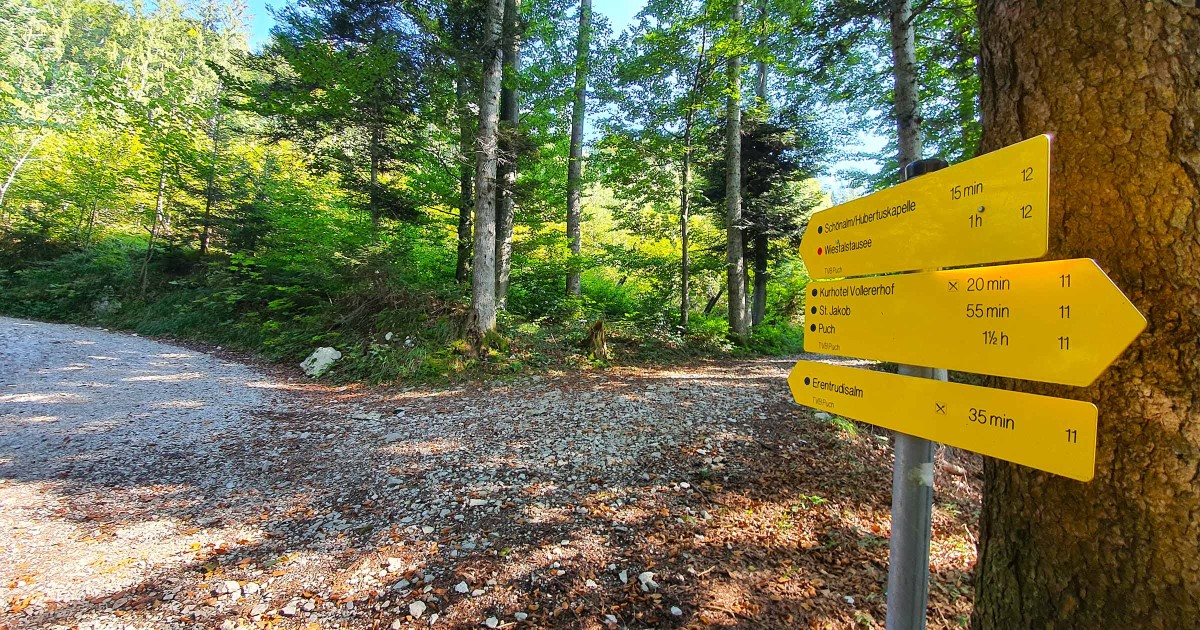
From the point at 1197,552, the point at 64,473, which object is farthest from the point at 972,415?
the point at 64,473

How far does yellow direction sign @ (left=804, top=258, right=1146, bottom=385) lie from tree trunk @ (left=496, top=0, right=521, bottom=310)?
8712mm

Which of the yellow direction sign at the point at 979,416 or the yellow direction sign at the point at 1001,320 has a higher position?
the yellow direction sign at the point at 1001,320

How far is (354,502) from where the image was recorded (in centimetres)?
354

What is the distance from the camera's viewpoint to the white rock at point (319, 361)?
8008mm

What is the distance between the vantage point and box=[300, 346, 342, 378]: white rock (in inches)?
315

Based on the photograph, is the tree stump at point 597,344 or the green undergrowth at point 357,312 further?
the tree stump at point 597,344

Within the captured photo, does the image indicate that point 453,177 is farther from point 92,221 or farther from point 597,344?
point 92,221

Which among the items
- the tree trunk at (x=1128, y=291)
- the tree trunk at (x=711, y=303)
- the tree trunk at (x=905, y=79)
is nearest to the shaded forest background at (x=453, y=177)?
the tree trunk at (x=905, y=79)

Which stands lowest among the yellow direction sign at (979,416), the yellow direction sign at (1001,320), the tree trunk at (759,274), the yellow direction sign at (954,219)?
the yellow direction sign at (979,416)

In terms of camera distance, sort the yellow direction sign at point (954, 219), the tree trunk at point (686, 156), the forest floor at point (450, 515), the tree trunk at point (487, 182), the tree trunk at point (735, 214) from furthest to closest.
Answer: the tree trunk at point (735, 214), the tree trunk at point (686, 156), the tree trunk at point (487, 182), the forest floor at point (450, 515), the yellow direction sign at point (954, 219)

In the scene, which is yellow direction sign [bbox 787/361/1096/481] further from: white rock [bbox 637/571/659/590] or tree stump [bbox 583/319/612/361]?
tree stump [bbox 583/319/612/361]

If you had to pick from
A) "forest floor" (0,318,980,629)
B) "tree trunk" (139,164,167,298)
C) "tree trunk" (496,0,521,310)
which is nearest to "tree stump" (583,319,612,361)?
"tree trunk" (496,0,521,310)

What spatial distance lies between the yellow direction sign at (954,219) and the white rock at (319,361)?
8.98 m

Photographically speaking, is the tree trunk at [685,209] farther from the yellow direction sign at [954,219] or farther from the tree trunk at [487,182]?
the yellow direction sign at [954,219]
